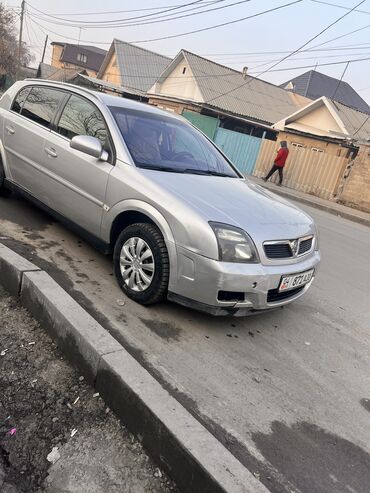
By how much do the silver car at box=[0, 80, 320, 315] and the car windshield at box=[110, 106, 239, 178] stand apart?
0.05ft

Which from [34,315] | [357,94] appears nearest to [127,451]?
[34,315]

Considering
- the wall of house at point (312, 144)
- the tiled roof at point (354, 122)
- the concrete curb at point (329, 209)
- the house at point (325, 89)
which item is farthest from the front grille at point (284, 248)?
the house at point (325, 89)

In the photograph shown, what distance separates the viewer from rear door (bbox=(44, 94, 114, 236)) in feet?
13.0

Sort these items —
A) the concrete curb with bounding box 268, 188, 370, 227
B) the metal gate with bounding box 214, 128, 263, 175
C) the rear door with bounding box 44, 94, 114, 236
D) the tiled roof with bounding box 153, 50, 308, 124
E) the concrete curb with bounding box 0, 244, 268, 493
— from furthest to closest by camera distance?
the tiled roof with bounding box 153, 50, 308, 124 → the metal gate with bounding box 214, 128, 263, 175 → the concrete curb with bounding box 268, 188, 370, 227 → the rear door with bounding box 44, 94, 114, 236 → the concrete curb with bounding box 0, 244, 268, 493

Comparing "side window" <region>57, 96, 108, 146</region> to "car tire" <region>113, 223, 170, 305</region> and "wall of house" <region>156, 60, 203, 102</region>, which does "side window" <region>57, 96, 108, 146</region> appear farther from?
"wall of house" <region>156, 60, 203, 102</region>

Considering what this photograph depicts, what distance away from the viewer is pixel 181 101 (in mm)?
27266

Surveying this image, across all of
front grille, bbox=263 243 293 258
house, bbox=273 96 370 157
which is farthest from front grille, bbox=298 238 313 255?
house, bbox=273 96 370 157

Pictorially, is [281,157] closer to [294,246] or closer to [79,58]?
[294,246]

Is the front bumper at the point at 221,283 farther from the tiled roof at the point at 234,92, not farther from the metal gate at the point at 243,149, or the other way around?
the tiled roof at the point at 234,92

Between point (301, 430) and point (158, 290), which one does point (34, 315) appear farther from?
point (301, 430)

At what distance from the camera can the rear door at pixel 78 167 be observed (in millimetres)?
3967

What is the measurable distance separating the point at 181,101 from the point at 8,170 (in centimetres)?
2364

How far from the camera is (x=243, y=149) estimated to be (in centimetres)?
2183

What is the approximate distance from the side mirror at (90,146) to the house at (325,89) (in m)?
53.0
